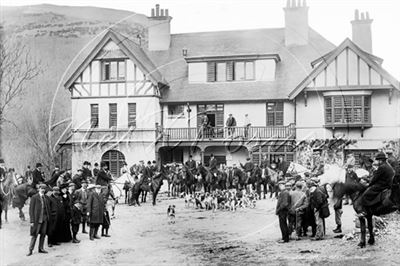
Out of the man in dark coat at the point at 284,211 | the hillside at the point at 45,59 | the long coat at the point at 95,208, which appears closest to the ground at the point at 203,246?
the man in dark coat at the point at 284,211

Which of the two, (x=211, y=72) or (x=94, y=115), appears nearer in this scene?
(x=94, y=115)

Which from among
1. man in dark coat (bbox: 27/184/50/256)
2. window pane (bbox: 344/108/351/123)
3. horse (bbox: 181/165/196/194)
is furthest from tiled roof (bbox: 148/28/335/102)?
man in dark coat (bbox: 27/184/50/256)

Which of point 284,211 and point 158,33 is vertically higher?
point 158,33

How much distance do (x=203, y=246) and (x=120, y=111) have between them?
783 inches

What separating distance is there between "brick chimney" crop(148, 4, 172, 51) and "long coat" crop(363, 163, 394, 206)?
2551 cm

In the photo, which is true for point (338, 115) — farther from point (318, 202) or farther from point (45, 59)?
point (45, 59)

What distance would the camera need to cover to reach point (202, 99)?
30.7 meters

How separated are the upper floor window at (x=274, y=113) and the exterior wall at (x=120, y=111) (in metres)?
7.07

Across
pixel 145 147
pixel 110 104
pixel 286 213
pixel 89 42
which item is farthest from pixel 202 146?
pixel 286 213

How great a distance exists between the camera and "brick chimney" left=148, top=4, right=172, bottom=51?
3484 cm

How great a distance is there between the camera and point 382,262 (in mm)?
9961

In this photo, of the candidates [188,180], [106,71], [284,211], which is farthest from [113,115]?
[284,211]

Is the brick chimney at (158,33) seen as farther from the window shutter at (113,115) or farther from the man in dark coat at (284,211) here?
the man in dark coat at (284,211)

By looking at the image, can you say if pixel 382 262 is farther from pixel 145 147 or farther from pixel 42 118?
pixel 42 118
